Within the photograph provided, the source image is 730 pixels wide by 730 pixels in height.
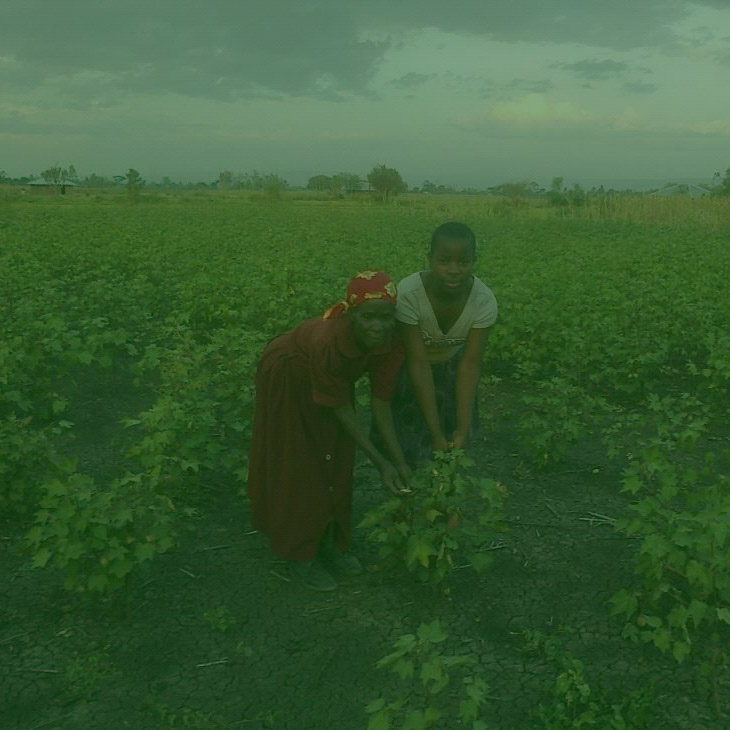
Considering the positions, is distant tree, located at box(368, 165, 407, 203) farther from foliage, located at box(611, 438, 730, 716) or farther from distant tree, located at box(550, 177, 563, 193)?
foliage, located at box(611, 438, 730, 716)

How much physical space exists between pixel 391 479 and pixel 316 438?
0.35m

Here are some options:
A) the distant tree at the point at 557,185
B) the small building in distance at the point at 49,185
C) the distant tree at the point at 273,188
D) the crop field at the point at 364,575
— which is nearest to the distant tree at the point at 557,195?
the distant tree at the point at 557,185

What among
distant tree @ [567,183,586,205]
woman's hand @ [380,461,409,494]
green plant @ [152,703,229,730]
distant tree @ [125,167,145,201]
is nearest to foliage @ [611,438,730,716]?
woman's hand @ [380,461,409,494]

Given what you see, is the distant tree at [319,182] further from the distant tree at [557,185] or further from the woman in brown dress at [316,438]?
the woman in brown dress at [316,438]

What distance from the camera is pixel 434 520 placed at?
3.27 metres

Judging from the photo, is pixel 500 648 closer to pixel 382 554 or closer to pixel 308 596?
pixel 382 554

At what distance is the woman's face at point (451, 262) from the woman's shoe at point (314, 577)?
1.27 m

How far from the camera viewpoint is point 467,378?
366 cm

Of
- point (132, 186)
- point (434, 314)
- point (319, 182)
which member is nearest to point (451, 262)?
point (434, 314)

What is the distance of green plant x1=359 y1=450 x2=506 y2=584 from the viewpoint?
10.3ft

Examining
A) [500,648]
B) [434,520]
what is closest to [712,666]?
[500,648]

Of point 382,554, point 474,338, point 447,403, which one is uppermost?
point 474,338

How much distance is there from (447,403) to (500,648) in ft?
3.69

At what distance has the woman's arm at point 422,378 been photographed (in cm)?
347
